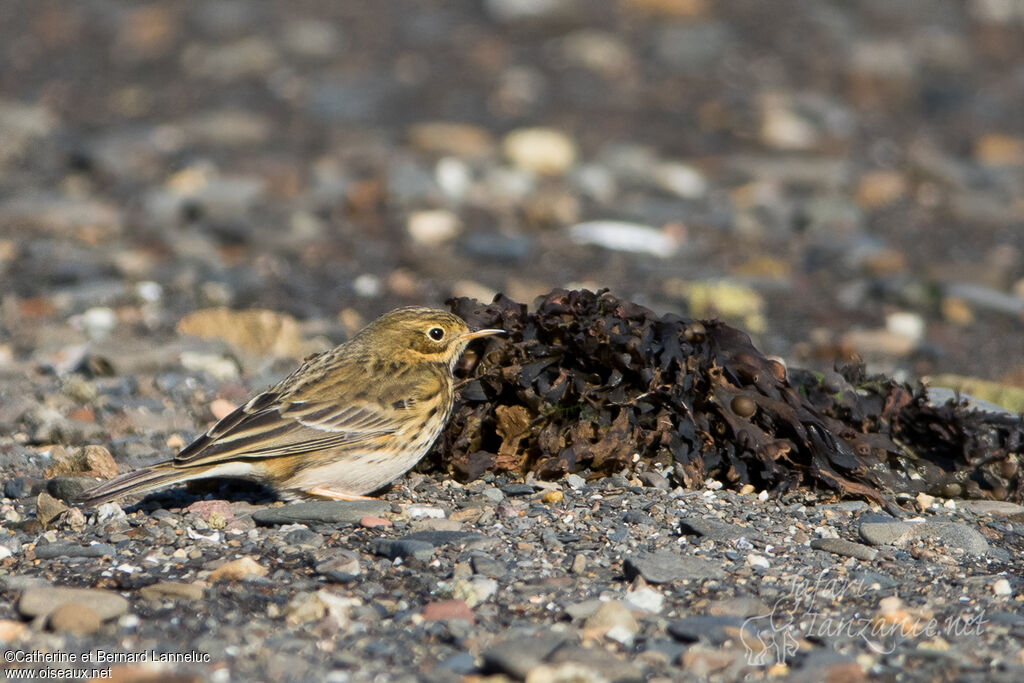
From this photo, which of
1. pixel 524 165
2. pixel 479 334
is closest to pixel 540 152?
pixel 524 165

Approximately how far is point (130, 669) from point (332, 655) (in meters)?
0.77

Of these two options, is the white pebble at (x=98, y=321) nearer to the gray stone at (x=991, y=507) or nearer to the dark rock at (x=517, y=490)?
the dark rock at (x=517, y=490)

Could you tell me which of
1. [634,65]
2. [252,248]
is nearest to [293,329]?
[252,248]

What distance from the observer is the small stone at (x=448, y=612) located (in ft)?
18.1

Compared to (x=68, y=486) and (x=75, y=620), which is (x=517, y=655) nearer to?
(x=75, y=620)

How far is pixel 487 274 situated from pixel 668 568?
23.3 feet

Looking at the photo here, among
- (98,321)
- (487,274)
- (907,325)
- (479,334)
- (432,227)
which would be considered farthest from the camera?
(432,227)

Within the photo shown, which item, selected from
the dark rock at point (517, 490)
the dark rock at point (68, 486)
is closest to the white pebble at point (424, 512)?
the dark rock at point (517, 490)

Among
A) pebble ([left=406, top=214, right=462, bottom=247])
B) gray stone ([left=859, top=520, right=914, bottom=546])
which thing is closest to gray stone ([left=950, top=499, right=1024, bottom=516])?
gray stone ([left=859, top=520, right=914, bottom=546])

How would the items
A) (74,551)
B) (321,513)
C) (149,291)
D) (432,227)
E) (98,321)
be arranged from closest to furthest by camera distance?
1. (74,551)
2. (321,513)
3. (98,321)
4. (149,291)
5. (432,227)

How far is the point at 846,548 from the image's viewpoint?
634 centimetres

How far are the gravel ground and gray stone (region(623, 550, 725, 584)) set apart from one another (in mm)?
23

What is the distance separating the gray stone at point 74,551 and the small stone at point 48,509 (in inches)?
16.3

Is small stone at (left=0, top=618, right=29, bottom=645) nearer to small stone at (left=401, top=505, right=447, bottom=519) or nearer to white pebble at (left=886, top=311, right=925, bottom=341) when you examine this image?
small stone at (left=401, top=505, right=447, bottom=519)
